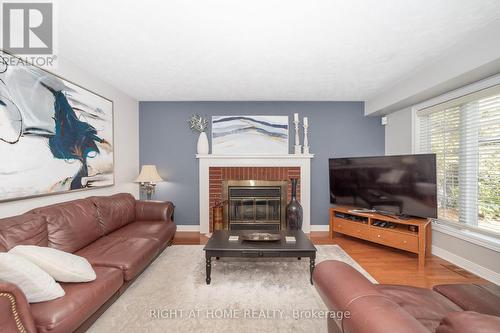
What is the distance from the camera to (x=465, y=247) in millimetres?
2807

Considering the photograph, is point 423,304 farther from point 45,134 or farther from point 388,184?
point 45,134

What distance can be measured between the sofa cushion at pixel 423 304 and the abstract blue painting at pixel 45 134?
10.3ft

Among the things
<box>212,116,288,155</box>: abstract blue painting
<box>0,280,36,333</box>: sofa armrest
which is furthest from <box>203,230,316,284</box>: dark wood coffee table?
<box>212,116,288,155</box>: abstract blue painting

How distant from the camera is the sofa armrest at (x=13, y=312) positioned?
44.1 inches

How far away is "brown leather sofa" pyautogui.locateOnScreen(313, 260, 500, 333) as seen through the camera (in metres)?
0.71

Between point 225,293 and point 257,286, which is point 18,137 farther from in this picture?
point 257,286

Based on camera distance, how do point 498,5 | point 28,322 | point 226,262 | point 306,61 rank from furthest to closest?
point 226,262 < point 306,61 < point 498,5 < point 28,322

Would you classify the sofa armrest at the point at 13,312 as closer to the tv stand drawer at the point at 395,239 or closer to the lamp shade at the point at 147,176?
the lamp shade at the point at 147,176

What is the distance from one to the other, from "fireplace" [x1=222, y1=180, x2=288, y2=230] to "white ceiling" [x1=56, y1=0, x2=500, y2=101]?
6.30ft

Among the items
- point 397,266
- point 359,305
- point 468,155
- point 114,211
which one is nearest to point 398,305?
point 359,305

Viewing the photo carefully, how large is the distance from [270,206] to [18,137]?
3.67 meters

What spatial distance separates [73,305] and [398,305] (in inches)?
75.1

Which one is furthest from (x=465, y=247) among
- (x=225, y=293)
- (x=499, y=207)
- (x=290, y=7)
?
(x=290, y=7)

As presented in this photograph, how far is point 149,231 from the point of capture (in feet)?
9.68
